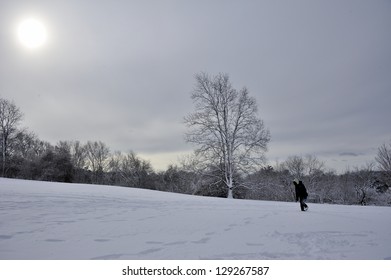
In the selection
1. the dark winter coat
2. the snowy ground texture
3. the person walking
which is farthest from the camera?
the dark winter coat

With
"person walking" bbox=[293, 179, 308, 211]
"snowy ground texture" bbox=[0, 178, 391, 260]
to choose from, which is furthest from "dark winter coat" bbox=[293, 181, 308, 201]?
"snowy ground texture" bbox=[0, 178, 391, 260]

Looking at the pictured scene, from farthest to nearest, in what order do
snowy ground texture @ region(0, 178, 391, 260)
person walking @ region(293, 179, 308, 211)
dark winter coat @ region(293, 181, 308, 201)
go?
1. dark winter coat @ region(293, 181, 308, 201)
2. person walking @ region(293, 179, 308, 211)
3. snowy ground texture @ region(0, 178, 391, 260)

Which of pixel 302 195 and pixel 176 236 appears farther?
pixel 302 195

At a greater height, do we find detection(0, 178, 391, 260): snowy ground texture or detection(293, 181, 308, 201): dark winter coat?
detection(293, 181, 308, 201): dark winter coat

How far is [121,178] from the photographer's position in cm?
7238

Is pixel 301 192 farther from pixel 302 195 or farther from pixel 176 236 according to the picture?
pixel 176 236

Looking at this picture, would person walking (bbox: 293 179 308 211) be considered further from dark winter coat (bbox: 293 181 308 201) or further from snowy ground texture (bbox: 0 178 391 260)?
snowy ground texture (bbox: 0 178 391 260)

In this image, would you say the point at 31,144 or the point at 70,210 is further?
the point at 31,144

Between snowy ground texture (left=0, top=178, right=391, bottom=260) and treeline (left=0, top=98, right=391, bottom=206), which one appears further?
treeline (left=0, top=98, right=391, bottom=206)

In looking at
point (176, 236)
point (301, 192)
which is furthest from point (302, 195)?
point (176, 236)

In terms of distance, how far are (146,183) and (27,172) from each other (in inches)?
1157

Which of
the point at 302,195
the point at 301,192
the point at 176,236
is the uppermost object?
the point at 301,192
